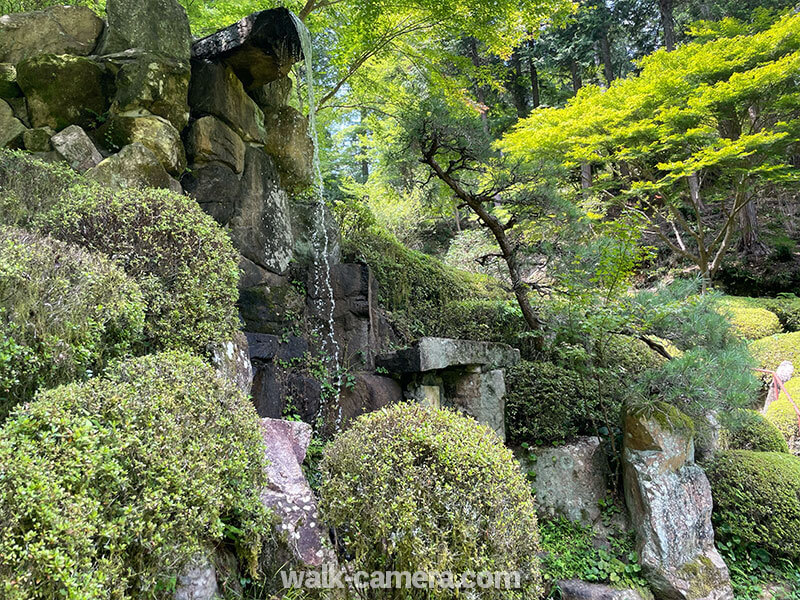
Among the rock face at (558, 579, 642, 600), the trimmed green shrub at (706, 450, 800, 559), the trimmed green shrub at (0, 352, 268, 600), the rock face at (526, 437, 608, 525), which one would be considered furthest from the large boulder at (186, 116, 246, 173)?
the trimmed green shrub at (706, 450, 800, 559)

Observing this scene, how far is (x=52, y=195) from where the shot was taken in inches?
104

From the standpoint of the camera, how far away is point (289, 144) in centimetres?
471

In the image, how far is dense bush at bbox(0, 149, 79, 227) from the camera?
2.45m

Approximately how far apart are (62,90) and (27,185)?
1340mm

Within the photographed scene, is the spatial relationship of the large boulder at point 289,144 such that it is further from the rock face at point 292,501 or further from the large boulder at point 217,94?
the rock face at point 292,501

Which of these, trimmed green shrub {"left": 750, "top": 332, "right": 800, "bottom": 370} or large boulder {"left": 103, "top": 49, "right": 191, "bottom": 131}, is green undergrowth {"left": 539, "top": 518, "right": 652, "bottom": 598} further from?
large boulder {"left": 103, "top": 49, "right": 191, "bottom": 131}

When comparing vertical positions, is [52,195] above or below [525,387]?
above

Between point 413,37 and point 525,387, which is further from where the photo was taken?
point 413,37

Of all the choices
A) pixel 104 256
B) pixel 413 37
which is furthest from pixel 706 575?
pixel 413 37

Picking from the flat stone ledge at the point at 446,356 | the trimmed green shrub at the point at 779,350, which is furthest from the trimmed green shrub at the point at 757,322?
the flat stone ledge at the point at 446,356

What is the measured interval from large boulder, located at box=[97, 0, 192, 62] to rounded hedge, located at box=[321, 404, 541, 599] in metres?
3.70

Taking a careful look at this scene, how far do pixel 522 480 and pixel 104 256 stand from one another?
262cm

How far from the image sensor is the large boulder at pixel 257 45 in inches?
149

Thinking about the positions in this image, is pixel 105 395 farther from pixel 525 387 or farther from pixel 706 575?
pixel 706 575
